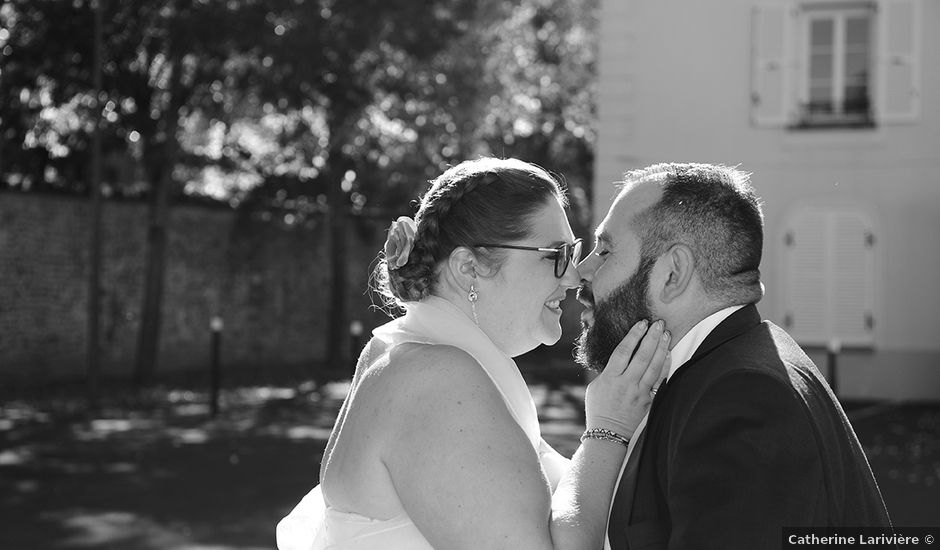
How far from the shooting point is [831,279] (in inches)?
584

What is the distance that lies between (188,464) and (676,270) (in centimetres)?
842

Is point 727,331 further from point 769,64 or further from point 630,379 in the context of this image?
point 769,64

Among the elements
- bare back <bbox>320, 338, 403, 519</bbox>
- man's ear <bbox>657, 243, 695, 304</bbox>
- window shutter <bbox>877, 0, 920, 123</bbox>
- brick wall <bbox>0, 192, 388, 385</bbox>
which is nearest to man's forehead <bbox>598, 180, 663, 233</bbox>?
man's ear <bbox>657, 243, 695, 304</bbox>

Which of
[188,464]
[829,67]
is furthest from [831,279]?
[188,464]

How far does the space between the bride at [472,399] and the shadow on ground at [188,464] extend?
183 inches

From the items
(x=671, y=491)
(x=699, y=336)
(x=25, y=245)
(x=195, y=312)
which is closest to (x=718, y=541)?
(x=671, y=491)

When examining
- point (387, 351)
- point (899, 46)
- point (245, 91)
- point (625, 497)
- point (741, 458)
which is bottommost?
point (625, 497)

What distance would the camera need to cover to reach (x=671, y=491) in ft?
6.31

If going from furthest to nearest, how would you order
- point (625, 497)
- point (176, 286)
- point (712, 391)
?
point (176, 286) < point (625, 497) < point (712, 391)

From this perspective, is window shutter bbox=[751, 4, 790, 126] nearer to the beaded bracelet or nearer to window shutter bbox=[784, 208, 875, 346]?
window shutter bbox=[784, 208, 875, 346]

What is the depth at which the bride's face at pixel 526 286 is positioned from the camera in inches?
100

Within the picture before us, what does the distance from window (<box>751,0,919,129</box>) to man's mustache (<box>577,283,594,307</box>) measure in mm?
13150

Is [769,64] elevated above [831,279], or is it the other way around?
[769,64]

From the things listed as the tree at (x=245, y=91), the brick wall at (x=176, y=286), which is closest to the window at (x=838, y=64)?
the tree at (x=245, y=91)
